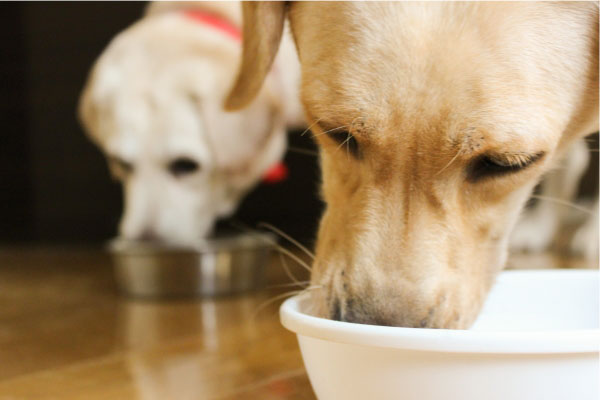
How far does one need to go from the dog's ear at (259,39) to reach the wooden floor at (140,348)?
63 centimetres

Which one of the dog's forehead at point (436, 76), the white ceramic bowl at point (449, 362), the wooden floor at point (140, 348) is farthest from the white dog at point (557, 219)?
the white ceramic bowl at point (449, 362)

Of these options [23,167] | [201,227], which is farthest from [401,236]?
[23,167]

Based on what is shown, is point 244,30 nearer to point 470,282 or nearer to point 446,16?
point 446,16

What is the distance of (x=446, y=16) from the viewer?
1.18 meters

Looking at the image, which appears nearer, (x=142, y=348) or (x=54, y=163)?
(x=142, y=348)

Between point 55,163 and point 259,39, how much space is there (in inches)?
138

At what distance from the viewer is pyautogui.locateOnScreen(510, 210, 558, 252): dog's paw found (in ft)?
11.3

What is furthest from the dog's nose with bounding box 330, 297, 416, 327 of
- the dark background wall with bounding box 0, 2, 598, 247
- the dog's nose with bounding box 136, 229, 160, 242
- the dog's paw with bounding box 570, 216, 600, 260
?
the dark background wall with bounding box 0, 2, 598, 247

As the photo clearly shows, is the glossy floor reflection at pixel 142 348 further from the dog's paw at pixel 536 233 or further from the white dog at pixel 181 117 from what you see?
the dog's paw at pixel 536 233

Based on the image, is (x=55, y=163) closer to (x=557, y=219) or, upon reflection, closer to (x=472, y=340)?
(x=557, y=219)

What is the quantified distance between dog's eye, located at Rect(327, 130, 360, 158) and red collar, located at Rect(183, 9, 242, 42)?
1.71m

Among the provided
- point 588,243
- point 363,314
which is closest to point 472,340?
point 363,314

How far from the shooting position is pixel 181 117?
2.75m

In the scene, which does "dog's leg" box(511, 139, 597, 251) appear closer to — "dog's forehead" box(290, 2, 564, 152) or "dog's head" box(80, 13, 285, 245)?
"dog's head" box(80, 13, 285, 245)
